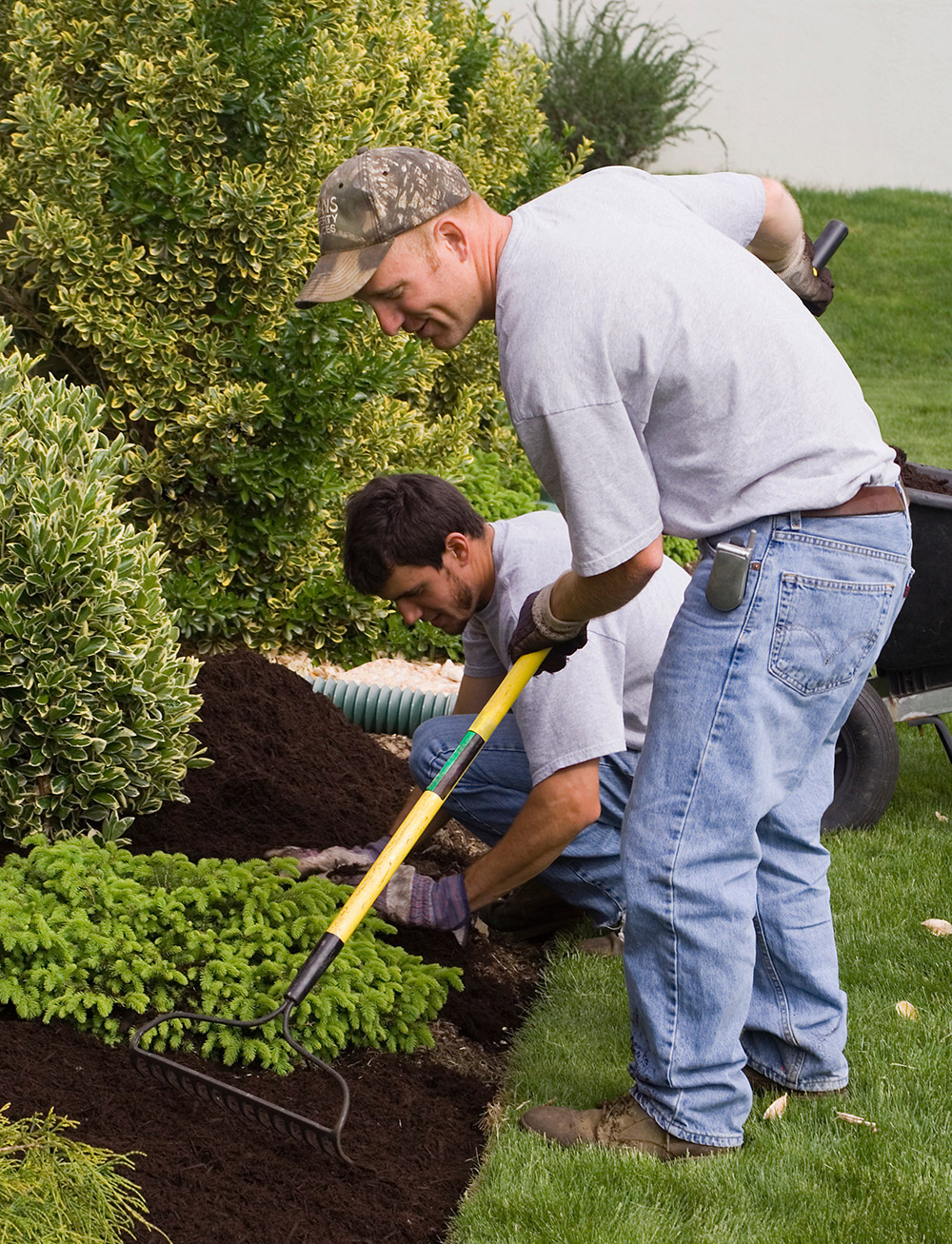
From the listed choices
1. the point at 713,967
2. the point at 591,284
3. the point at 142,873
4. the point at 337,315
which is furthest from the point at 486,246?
the point at 337,315

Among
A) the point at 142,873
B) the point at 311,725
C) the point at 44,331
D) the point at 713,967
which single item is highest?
the point at 44,331

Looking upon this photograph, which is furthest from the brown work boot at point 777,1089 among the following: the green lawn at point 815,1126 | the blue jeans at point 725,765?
the blue jeans at point 725,765

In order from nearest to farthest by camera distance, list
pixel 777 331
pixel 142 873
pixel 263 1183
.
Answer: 1. pixel 777 331
2. pixel 263 1183
3. pixel 142 873

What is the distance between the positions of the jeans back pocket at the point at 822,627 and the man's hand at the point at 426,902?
4.09 feet

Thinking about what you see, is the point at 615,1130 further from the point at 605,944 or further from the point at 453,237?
the point at 453,237

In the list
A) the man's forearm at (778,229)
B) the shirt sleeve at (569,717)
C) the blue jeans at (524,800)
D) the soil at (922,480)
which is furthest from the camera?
the soil at (922,480)

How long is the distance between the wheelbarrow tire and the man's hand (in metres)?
1.72

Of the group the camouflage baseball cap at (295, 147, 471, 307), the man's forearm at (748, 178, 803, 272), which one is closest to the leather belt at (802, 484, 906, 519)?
the man's forearm at (748, 178, 803, 272)

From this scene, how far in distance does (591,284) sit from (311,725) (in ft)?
9.03

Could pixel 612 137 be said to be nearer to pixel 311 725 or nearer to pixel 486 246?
pixel 311 725

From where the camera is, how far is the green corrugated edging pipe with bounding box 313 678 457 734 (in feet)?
17.0

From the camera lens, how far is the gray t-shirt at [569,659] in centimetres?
313

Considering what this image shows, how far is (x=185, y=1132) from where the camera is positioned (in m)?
2.62

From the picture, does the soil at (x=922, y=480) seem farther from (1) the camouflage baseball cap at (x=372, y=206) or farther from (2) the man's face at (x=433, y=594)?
(1) the camouflage baseball cap at (x=372, y=206)
